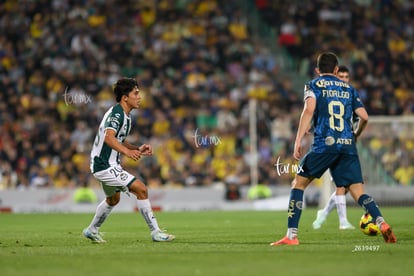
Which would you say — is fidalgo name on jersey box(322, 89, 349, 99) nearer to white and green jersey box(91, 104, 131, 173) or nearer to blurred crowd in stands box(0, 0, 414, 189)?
white and green jersey box(91, 104, 131, 173)

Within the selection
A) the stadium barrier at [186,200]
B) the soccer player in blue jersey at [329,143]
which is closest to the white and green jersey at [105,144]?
the soccer player in blue jersey at [329,143]

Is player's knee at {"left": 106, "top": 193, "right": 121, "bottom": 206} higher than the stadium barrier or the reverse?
higher

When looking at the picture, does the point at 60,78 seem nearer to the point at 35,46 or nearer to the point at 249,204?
the point at 35,46

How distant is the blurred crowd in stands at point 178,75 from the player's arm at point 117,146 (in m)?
12.3

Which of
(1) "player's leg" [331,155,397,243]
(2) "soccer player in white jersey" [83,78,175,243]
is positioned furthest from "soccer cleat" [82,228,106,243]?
(1) "player's leg" [331,155,397,243]

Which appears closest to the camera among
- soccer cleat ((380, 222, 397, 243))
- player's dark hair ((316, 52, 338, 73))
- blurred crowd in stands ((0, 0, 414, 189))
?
soccer cleat ((380, 222, 397, 243))

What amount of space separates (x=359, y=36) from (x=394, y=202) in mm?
9470

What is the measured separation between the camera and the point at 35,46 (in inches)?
1275

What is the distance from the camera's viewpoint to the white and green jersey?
44.5ft

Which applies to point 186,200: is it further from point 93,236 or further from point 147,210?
point 147,210

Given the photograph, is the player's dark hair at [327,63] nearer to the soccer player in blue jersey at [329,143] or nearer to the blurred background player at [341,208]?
the soccer player in blue jersey at [329,143]

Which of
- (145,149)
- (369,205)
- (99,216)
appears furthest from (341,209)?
(99,216)

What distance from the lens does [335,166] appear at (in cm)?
1291

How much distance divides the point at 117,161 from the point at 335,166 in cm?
307
